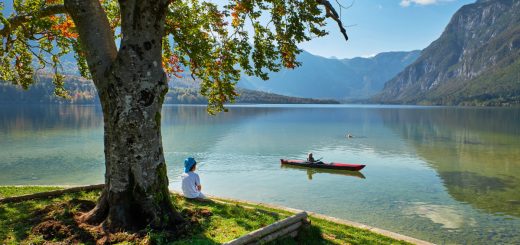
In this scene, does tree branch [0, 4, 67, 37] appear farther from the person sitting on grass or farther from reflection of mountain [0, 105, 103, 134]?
reflection of mountain [0, 105, 103, 134]

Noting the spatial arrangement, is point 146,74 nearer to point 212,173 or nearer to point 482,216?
point 482,216

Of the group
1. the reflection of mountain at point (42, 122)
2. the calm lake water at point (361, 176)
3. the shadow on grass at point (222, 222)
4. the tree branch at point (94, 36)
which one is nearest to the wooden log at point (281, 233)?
the shadow on grass at point (222, 222)

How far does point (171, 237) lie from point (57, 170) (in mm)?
36784

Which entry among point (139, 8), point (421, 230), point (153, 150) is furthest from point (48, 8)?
point (421, 230)

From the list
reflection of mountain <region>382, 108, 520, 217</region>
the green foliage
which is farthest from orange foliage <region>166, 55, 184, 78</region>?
reflection of mountain <region>382, 108, 520, 217</region>

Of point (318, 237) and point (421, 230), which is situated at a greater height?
point (318, 237)

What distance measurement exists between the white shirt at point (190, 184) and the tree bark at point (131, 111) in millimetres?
4262

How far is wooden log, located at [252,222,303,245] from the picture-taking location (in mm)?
10795

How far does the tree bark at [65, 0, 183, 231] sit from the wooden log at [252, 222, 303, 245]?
8.36 feet

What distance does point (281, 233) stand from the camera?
11.6m

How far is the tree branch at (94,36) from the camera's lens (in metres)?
11.2

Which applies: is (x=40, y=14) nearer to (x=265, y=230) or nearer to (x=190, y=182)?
(x=190, y=182)

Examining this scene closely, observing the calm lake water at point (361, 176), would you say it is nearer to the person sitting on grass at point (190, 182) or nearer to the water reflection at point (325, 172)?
the water reflection at point (325, 172)

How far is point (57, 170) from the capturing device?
41.5 m
